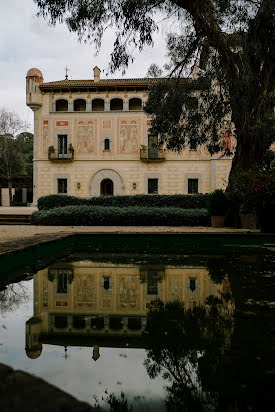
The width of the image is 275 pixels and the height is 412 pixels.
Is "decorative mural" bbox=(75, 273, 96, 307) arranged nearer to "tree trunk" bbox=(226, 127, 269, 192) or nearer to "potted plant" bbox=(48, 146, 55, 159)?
"tree trunk" bbox=(226, 127, 269, 192)

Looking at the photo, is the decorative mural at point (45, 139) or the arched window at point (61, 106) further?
the arched window at point (61, 106)

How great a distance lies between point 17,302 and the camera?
301 cm

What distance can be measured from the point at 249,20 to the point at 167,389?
35.1 feet

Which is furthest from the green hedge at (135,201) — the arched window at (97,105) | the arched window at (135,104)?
the arched window at (97,105)

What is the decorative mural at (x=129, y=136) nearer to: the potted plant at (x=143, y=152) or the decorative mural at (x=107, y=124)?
the potted plant at (x=143, y=152)

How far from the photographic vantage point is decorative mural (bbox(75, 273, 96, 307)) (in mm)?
2987

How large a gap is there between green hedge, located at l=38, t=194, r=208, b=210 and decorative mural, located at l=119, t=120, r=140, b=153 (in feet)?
34.2

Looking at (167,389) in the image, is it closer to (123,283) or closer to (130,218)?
(123,283)

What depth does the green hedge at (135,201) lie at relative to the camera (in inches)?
642

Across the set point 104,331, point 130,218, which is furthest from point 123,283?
point 130,218

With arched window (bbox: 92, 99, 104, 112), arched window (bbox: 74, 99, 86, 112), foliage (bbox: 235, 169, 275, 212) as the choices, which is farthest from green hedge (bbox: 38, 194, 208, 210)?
arched window (bbox: 74, 99, 86, 112)

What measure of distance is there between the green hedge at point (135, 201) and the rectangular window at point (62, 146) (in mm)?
10807

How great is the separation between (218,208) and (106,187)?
16271 millimetres

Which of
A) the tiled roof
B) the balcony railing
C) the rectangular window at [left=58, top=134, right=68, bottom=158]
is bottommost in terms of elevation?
the balcony railing
